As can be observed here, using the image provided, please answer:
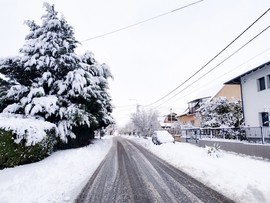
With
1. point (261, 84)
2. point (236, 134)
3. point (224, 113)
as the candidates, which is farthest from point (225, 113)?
point (236, 134)

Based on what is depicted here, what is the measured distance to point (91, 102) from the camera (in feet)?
47.6

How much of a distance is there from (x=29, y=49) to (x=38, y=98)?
14.5ft

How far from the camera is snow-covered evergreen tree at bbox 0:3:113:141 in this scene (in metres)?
12.0

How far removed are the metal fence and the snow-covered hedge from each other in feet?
37.9

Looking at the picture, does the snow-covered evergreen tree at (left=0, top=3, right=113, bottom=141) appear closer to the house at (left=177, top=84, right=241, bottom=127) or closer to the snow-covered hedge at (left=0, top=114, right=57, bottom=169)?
the snow-covered hedge at (left=0, top=114, right=57, bottom=169)

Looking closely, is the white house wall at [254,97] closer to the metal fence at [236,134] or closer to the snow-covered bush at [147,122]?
the metal fence at [236,134]

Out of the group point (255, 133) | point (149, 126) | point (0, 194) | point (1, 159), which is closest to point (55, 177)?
point (0, 194)

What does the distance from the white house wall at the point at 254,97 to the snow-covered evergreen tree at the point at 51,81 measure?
12.4 m

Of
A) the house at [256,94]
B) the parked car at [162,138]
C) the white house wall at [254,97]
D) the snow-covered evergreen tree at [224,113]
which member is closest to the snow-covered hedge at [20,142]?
the parked car at [162,138]

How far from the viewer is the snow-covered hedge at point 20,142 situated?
7780 millimetres

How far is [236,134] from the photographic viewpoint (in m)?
12.3

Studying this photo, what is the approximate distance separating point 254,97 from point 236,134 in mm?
4417

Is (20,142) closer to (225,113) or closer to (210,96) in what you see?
(225,113)

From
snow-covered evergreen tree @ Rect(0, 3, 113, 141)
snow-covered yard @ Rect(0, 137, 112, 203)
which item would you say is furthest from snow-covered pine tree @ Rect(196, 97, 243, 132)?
snow-covered yard @ Rect(0, 137, 112, 203)
